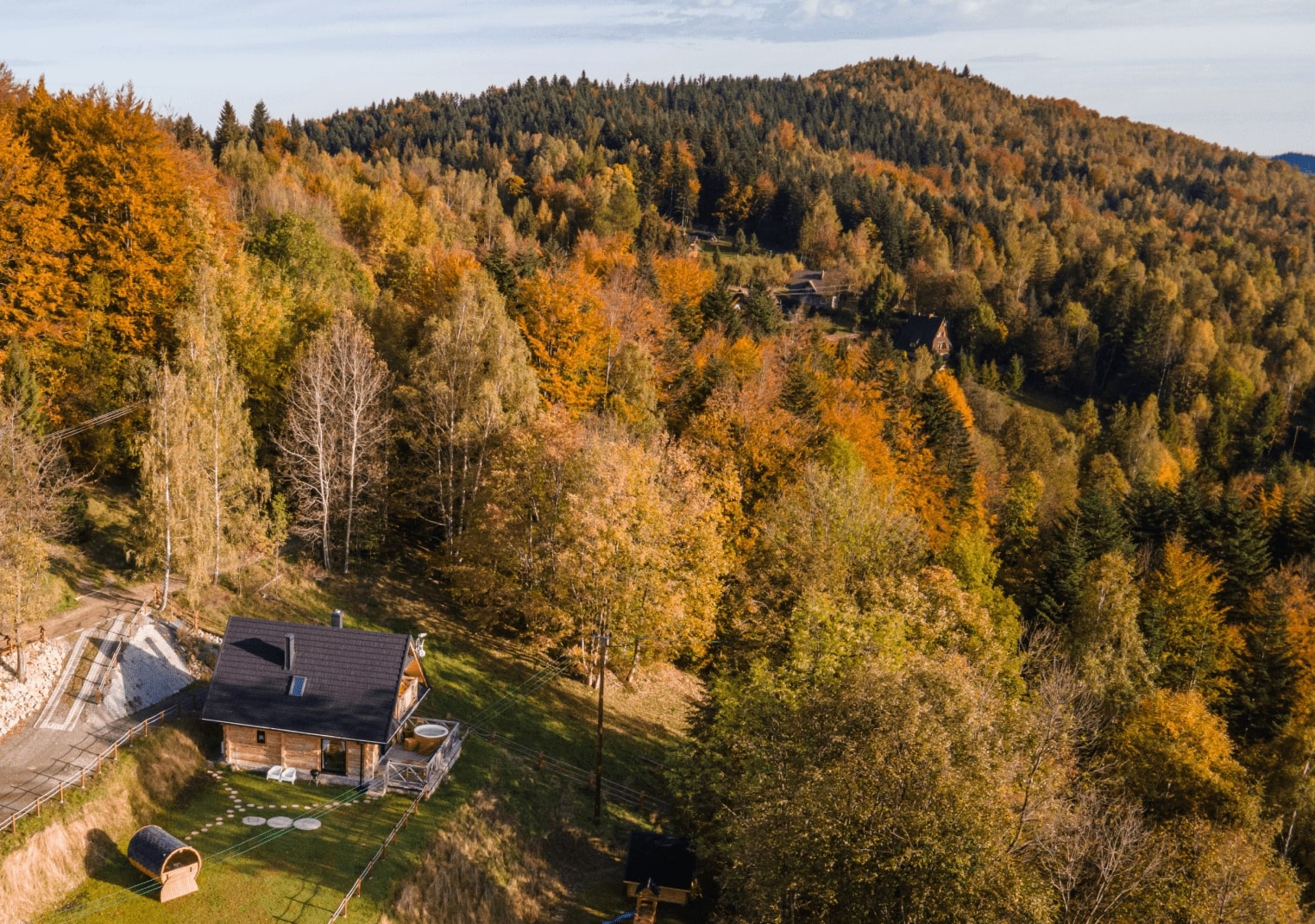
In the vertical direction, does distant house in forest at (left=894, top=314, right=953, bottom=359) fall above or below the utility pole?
above

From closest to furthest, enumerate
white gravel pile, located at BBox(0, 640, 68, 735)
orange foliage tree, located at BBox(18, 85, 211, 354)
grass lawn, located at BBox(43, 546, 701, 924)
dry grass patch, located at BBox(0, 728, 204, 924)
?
dry grass patch, located at BBox(0, 728, 204, 924) < grass lawn, located at BBox(43, 546, 701, 924) < white gravel pile, located at BBox(0, 640, 68, 735) < orange foliage tree, located at BBox(18, 85, 211, 354)

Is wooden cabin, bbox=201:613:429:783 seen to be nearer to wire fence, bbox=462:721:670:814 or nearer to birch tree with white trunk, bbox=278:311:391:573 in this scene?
wire fence, bbox=462:721:670:814

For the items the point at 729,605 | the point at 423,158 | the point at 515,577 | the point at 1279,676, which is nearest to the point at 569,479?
the point at 515,577

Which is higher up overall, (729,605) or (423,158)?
(423,158)

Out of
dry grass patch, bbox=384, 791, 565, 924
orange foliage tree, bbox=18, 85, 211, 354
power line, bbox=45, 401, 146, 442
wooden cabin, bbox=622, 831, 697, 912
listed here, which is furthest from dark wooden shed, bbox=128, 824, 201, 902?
orange foliage tree, bbox=18, 85, 211, 354

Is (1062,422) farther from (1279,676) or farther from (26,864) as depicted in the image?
(26,864)

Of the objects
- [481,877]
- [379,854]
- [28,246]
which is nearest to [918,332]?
[28,246]

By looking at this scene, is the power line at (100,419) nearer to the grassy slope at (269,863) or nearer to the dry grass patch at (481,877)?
the grassy slope at (269,863)

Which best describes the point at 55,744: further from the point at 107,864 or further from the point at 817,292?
the point at 817,292

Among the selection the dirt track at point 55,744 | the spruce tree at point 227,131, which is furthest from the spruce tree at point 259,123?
the dirt track at point 55,744
